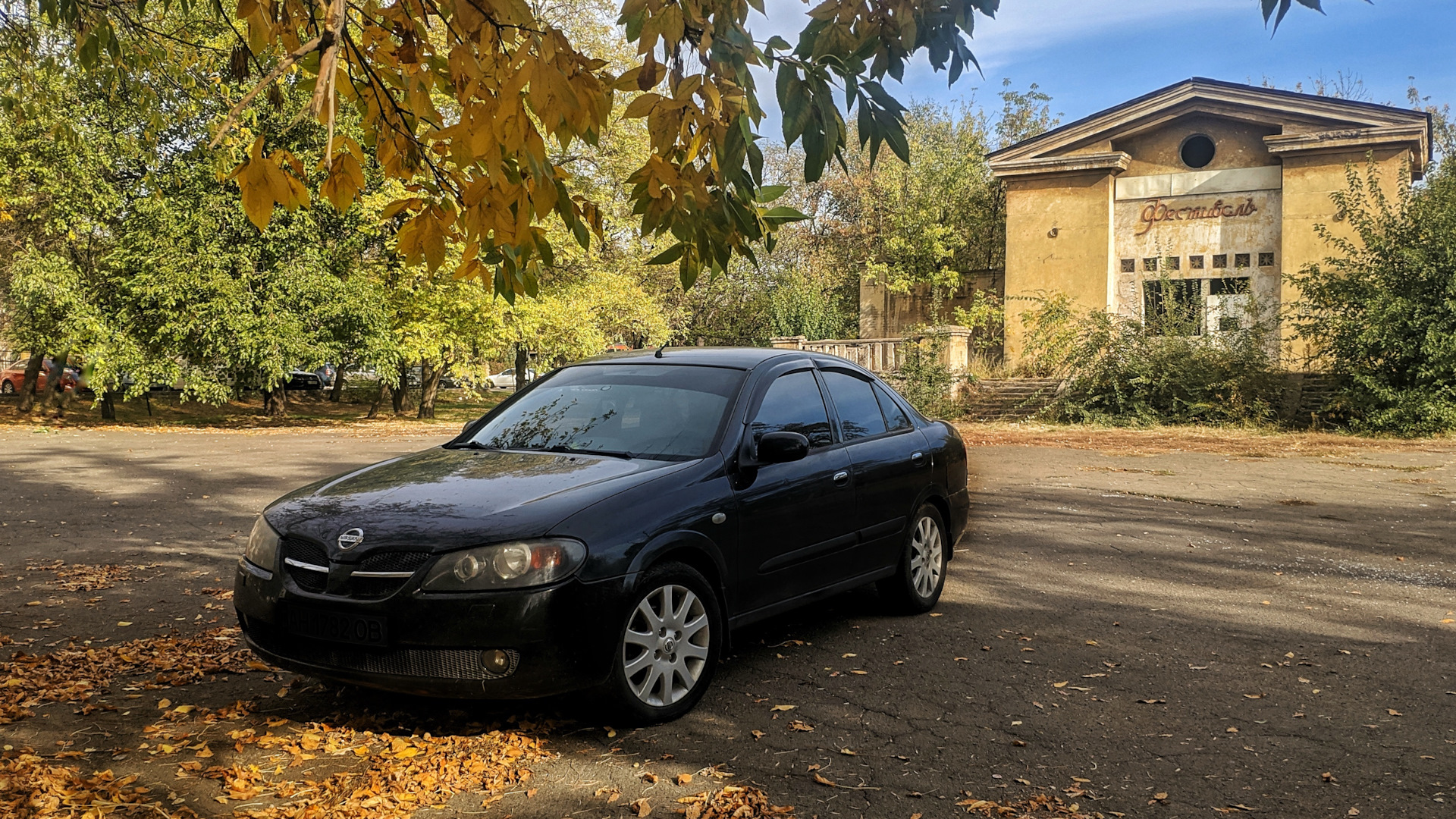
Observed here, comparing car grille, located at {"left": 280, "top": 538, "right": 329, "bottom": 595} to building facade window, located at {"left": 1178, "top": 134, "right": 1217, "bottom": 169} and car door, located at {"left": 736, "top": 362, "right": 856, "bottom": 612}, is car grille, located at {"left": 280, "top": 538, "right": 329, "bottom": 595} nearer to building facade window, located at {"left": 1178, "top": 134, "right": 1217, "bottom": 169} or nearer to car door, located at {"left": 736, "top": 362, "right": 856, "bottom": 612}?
car door, located at {"left": 736, "top": 362, "right": 856, "bottom": 612}

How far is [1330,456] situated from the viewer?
16984 millimetres

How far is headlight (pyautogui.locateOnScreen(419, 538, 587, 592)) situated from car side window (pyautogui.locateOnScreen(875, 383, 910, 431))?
9.84 ft

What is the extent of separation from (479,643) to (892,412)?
3.48m

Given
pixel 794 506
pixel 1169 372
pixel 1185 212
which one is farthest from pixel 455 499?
pixel 1185 212

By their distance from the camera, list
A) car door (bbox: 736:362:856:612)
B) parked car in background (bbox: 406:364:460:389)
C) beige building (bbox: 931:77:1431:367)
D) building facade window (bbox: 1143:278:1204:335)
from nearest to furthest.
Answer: car door (bbox: 736:362:856:612) → building facade window (bbox: 1143:278:1204:335) → beige building (bbox: 931:77:1431:367) → parked car in background (bbox: 406:364:460:389)

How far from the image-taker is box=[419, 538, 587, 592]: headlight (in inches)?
166

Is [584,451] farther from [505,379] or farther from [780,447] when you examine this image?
[505,379]

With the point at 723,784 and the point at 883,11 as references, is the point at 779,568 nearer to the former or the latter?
the point at 723,784

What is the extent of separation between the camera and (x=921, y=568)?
6.68 meters

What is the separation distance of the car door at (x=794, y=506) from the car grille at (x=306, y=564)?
183cm

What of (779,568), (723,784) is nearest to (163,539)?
(779,568)

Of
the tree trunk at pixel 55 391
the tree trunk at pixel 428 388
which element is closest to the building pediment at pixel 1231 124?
the tree trunk at pixel 428 388

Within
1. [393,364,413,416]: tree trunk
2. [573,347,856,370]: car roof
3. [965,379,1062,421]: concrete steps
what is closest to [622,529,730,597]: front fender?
[573,347,856,370]: car roof

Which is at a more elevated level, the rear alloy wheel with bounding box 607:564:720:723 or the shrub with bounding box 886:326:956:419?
the shrub with bounding box 886:326:956:419
